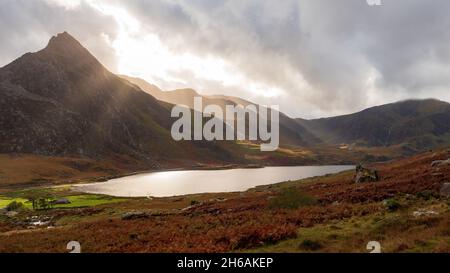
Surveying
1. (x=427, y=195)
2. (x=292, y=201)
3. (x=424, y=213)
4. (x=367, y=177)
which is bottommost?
(x=292, y=201)

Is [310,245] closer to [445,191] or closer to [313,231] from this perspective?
[313,231]

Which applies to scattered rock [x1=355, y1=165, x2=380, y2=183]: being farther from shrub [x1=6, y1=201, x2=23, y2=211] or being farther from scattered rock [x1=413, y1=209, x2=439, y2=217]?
shrub [x1=6, y1=201, x2=23, y2=211]

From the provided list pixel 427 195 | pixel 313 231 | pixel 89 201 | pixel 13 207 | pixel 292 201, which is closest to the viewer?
pixel 313 231

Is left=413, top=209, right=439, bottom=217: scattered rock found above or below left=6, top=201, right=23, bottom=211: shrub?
above

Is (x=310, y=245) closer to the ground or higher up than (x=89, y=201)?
higher up

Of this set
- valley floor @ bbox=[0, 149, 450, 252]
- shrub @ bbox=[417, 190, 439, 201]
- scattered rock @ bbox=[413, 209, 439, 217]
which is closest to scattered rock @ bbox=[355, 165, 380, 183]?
valley floor @ bbox=[0, 149, 450, 252]

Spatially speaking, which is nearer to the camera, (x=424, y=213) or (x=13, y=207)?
(x=424, y=213)

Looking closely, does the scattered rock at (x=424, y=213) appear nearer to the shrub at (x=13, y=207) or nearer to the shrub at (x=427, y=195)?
the shrub at (x=427, y=195)

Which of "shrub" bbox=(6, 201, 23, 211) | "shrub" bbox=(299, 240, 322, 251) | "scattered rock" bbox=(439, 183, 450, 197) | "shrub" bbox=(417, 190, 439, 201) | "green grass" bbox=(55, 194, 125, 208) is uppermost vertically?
"scattered rock" bbox=(439, 183, 450, 197)

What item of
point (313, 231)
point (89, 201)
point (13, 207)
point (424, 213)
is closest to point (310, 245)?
point (313, 231)
